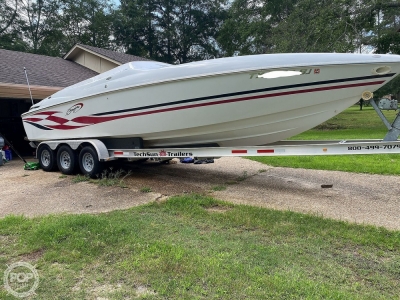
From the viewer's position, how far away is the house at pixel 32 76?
33.4ft

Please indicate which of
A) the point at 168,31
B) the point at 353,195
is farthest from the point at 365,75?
the point at 168,31

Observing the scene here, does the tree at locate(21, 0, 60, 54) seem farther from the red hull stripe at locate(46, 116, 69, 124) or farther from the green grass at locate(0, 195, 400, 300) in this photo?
the green grass at locate(0, 195, 400, 300)

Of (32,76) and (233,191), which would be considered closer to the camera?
(233,191)

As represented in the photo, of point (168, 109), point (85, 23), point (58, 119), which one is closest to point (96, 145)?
point (58, 119)

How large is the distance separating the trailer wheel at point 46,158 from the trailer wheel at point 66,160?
280mm

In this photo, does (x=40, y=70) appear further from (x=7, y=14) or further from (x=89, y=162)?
(x=7, y=14)

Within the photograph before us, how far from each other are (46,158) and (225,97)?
5218 millimetres

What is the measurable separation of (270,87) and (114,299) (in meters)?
3.68

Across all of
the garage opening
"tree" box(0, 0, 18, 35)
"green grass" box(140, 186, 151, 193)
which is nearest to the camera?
"green grass" box(140, 186, 151, 193)

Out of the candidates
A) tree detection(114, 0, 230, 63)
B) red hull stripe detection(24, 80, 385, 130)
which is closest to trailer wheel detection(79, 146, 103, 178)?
red hull stripe detection(24, 80, 385, 130)

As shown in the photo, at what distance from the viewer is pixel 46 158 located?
7895 millimetres

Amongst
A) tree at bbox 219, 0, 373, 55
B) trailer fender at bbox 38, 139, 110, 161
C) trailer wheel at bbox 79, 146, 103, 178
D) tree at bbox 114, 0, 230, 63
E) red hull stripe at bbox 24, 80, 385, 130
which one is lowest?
trailer wheel at bbox 79, 146, 103, 178

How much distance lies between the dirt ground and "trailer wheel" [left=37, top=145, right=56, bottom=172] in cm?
20

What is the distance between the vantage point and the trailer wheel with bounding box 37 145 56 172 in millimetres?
7676
